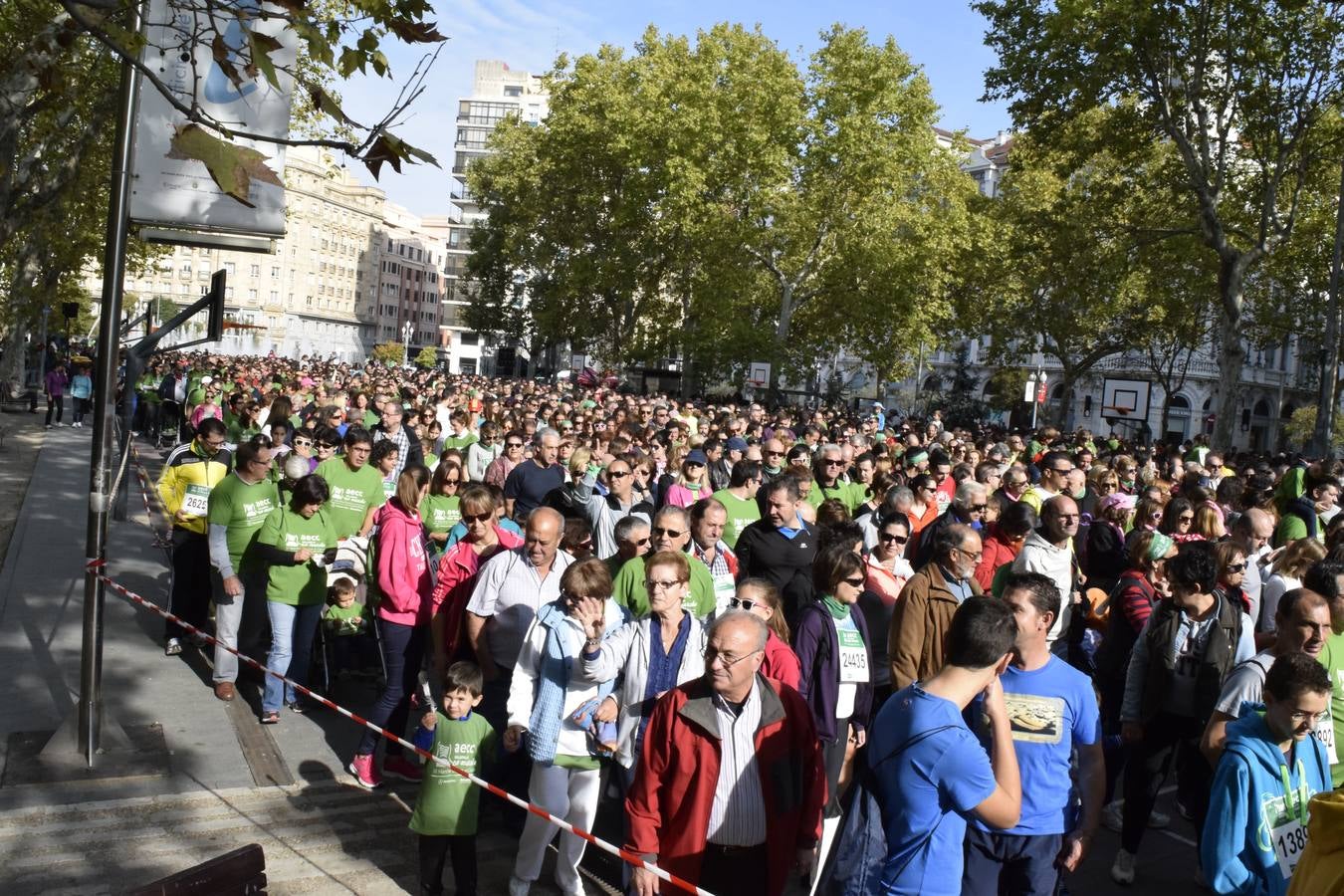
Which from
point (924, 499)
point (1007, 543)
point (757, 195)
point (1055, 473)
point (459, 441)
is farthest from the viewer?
point (757, 195)

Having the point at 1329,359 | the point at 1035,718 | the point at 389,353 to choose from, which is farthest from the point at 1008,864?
the point at 389,353

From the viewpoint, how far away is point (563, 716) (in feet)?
16.3

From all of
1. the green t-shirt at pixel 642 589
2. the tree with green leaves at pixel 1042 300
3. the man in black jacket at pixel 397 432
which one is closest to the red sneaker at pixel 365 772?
the green t-shirt at pixel 642 589

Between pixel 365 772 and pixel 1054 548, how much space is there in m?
4.25

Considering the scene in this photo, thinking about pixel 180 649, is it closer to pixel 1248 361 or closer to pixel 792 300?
pixel 792 300

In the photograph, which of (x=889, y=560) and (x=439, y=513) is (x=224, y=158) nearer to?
(x=889, y=560)

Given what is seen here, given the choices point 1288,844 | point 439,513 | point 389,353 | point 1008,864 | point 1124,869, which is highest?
point 389,353

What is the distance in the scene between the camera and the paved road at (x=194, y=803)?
5320 mm

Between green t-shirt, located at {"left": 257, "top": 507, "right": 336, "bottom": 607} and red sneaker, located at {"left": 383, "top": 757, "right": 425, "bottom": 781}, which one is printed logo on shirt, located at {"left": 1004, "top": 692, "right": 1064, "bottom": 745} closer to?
red sneaker, located at {"left": 383, "top": 757, "right": 425, "bottom": 781}

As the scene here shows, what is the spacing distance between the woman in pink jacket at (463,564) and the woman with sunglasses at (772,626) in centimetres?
159

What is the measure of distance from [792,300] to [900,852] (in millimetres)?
39434

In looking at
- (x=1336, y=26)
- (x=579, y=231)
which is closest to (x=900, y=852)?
(x=1336, y=26)

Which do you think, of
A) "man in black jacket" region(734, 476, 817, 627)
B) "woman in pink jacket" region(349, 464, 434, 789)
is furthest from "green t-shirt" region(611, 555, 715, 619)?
"woman in pink jacket" region(349, 464, 434, 789)

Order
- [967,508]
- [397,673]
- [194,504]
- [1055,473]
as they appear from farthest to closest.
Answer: [1055,473] → [967,508] → [194,504] → [397,673]
